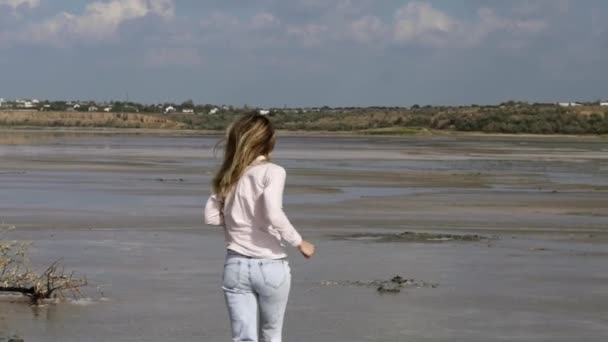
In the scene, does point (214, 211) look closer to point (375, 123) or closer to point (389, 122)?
point (389, 122)

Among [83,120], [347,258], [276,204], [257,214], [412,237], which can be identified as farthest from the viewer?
[83,120]

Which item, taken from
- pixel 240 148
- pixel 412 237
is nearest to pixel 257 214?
pixel 240 148

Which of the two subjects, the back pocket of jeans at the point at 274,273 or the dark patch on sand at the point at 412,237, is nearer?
the back pocket of jeans at the point at 274,273

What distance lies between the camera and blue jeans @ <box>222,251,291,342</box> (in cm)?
610

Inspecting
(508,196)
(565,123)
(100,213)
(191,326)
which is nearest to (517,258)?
(191,326)

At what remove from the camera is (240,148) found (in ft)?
20.0

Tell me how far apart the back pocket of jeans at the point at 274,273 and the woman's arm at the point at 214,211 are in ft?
1.07

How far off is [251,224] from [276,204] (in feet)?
0.66

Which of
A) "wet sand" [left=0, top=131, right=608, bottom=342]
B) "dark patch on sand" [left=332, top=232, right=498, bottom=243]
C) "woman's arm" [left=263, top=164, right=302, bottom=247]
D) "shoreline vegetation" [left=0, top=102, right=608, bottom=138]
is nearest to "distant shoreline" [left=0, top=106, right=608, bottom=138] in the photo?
"shoreline vegetation" [left=0, top=102, right=608, bottom=138]

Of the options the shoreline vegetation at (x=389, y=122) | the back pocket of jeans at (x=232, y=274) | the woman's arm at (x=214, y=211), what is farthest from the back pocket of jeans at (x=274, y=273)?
the shoreline vegetation at (x=389, y=122)

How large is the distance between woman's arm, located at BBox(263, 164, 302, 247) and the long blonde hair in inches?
5.0

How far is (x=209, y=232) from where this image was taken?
54.9ft

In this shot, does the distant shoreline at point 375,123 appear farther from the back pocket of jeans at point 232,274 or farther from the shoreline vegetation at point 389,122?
the back pocket of jeans at point 232,274

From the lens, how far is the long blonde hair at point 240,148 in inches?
240
